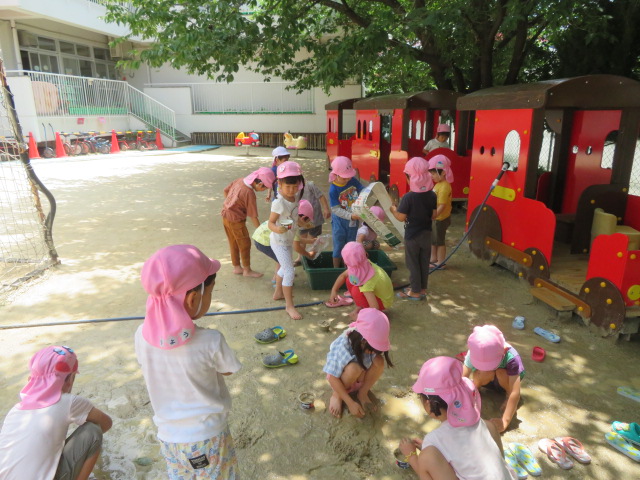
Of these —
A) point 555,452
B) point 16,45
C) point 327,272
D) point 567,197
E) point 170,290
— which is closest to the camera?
point 170,290

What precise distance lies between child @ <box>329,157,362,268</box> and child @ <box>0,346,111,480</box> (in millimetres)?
3263

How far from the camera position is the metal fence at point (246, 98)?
23.5 metres

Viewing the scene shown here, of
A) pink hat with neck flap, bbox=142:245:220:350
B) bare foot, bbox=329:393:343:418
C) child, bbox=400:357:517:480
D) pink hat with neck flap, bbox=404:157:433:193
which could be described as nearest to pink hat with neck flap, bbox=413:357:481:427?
child, bbox=400:357:517:480

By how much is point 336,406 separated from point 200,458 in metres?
1.24

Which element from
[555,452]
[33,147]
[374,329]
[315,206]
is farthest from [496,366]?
[33,147]

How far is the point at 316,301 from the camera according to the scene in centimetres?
488

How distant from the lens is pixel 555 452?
2717 mm

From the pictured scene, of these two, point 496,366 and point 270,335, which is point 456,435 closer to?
point 496,366

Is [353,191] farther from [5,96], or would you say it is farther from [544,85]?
[5,96]

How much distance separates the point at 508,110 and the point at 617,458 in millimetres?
3822

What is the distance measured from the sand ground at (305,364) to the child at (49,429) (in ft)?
1.36

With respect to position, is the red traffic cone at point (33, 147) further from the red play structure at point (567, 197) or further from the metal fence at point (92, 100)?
the red play structure at point (567, 197)

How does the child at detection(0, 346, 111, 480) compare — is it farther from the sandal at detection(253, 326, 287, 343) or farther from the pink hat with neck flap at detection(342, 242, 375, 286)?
the pink hat with neck flap at detection(342, 242, 375, 286)

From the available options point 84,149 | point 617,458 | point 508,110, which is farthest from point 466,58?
point 84,149
